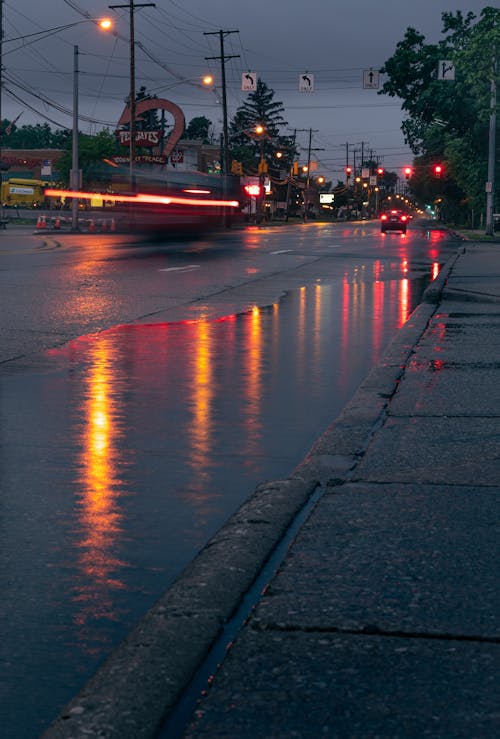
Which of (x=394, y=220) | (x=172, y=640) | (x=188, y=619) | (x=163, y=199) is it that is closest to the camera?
(x=172, y=640)

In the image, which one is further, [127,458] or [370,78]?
[370,78]

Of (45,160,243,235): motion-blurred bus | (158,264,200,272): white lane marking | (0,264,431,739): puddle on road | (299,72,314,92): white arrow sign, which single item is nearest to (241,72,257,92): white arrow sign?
(299,72,314,92): white arrow sign

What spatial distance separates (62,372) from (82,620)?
6.92m

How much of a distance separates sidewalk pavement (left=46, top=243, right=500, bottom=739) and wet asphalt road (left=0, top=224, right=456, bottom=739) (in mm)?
224

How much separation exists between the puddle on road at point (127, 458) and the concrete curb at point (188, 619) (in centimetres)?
14

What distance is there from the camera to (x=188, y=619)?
4297 millimetres

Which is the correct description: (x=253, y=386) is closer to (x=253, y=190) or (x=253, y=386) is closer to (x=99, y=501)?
(x=99, y=501)

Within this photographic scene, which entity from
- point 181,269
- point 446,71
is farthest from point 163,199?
point 181,269

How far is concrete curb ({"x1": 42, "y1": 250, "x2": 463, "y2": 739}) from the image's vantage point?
3.47 metres

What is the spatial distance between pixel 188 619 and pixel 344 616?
55 cm

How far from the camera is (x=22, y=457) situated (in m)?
7.40

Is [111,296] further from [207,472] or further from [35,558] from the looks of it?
[35,558]

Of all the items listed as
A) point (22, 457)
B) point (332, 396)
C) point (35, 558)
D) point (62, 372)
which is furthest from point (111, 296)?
point (35, 558)

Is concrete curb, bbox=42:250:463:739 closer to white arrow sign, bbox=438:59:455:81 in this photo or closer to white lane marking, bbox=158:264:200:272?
white lane marking, bbox=158:264:200:272
